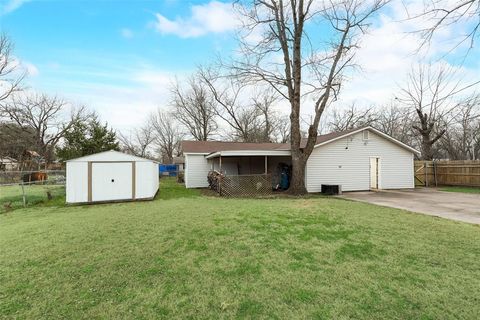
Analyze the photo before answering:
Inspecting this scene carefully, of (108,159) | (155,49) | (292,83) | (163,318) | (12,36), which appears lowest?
(163,318)

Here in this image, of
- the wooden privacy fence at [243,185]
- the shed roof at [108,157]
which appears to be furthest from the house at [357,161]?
the shed roof at [108,157]

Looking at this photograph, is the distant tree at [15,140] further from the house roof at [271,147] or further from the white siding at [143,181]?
the white siding at [143,181]

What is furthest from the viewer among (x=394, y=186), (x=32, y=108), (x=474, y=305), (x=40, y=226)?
(x=32, y=108)

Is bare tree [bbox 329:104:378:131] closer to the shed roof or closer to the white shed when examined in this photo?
the white shed

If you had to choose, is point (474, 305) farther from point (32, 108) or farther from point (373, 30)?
point (32, 108)

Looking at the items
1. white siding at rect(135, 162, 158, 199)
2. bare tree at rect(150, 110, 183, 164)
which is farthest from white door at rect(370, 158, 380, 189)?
bare tree at rect(150, 110, 183, 164)

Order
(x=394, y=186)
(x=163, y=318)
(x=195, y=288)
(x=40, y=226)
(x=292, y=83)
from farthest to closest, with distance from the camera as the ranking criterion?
(x=394, y=186) → (x=292, y=83) → (x=40, y=226) → (x=195, y=288) → (x=163, y=318)

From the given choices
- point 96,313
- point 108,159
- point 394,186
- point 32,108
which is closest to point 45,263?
point 96,313

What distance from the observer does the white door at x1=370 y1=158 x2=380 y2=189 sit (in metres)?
15.2

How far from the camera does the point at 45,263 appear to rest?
12.5ft

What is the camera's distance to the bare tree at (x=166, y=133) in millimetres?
39825

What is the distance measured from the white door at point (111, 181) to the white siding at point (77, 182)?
29cm

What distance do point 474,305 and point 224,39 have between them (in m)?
14.2

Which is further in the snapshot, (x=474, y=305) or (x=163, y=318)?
(x=474, y=305)
